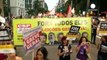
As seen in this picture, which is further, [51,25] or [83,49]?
[51,25]

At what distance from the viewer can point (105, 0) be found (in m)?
61.3

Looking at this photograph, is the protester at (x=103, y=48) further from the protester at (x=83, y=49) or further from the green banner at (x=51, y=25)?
the green banner at (x=51, y=25)

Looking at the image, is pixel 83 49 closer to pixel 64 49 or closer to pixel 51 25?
pixel 64 49

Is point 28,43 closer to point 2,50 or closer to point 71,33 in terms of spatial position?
point 2,50

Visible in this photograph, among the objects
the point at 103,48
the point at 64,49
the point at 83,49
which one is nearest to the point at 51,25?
the point at 83,49

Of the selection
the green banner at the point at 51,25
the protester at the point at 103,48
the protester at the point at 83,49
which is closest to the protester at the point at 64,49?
the protester at the point at 83,49

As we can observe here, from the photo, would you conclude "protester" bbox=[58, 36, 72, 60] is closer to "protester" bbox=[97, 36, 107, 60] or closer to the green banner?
"protester" bbox=[97, 36, 107, 60]

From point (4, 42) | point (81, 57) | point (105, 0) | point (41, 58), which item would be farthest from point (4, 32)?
point (105, 0)

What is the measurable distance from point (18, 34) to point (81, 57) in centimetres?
896

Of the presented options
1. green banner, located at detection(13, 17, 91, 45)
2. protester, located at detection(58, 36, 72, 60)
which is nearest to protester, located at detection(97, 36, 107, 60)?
protester, located at detection(58, 36, 72, 60)

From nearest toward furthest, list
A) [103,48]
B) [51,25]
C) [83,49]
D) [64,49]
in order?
[64,49] < [103,48] < [83,49] < [51,25]

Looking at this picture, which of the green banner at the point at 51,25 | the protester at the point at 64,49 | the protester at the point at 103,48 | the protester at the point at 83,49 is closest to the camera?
the protester at the point at 64,49

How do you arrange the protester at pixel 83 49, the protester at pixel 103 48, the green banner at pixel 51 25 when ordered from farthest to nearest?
the green banner at pixel 51 25 → the protester at pixel 83 49 → the protester at pixel 103 48

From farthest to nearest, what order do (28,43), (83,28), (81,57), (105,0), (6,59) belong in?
(105,0), (83,28), (81,57), (28,43), (6,59)
